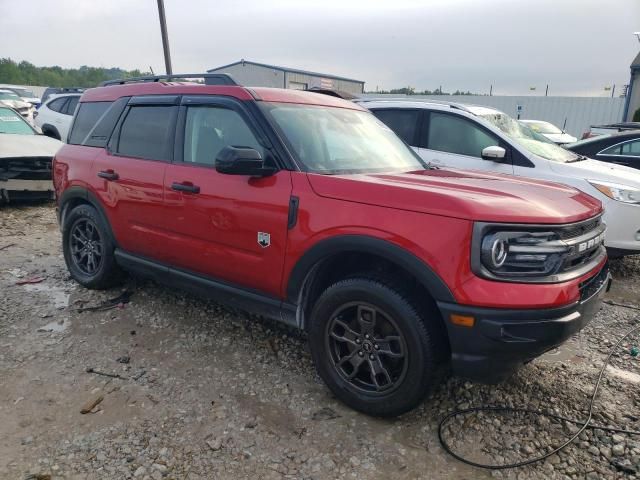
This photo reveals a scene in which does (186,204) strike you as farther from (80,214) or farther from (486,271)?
(486,271)

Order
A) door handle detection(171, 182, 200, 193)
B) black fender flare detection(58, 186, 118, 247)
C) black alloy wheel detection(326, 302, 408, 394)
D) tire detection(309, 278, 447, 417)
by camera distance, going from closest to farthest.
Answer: tire detection(309, 278, 447, 417)
black alloy wheel detection(326, 302, 408, 394)
door handle detection(171, 182, 200, 193)
black fender flare detection(58, 186, 118, 247)

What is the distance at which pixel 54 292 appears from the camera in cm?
447

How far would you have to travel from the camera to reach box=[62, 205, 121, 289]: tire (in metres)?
4.23

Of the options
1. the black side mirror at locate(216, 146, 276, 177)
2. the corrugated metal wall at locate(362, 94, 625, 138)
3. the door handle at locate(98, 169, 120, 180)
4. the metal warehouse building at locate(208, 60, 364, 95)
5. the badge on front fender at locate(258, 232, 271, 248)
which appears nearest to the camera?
the black side mirror at locate(216, 146, 276, 177)

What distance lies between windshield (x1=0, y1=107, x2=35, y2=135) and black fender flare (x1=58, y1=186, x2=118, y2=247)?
471cm

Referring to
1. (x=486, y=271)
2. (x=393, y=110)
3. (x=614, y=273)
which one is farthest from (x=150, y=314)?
(x=614, y=273)

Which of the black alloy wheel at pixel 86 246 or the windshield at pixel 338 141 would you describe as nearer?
the windshield at pixel 338 141

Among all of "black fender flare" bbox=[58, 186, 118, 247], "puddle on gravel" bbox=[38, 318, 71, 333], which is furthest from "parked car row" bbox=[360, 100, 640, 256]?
"puddle on gravel" bbox=[38, 318, 71, 333]

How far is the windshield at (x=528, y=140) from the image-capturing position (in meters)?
5.67

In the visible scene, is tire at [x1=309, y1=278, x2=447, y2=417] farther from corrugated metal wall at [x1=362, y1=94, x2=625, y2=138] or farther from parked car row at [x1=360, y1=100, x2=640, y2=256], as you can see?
corrugated metal wall at [x1=362, y1=94, x2=625, y2=138]

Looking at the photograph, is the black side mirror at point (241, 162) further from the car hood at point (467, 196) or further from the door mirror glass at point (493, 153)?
the door mirror glass at point (493, 153)

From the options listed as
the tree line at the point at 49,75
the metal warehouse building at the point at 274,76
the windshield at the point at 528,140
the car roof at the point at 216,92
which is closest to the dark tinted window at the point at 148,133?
the car roof at the point at 216,92

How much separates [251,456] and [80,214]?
303 cm

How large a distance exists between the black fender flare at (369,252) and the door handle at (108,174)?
197 centimetres
